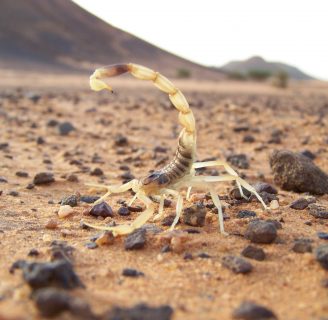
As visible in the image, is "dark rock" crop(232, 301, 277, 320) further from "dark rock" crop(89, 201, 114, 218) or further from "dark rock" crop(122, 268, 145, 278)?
"dark rock" crop(89, 201, 114, 218)

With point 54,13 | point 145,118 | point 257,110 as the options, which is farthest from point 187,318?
point 54,13

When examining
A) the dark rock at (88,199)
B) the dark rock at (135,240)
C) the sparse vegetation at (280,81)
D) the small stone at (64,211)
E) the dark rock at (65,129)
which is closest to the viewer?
the dark rock at (135,240)

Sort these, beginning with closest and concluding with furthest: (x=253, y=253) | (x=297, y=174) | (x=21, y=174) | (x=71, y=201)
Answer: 1. (x=253, y=253)
2. (x=71, y=201)
3. (x=297, y=174)
4. (x=21, y=174)

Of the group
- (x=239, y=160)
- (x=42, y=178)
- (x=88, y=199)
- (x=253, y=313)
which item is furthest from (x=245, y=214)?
(x=239, y=160)

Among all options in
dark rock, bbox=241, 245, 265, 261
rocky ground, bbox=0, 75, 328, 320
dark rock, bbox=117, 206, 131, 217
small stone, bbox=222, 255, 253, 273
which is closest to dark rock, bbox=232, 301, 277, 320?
rocky ground, bbox=0, 75, 328, 320

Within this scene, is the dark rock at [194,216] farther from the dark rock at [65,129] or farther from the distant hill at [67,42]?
the distant hill at [67,42]

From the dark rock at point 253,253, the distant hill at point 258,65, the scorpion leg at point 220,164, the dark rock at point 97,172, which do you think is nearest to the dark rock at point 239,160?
the dark rock at point 97,172

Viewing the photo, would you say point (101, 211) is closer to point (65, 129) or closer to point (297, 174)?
point (297, 174)
